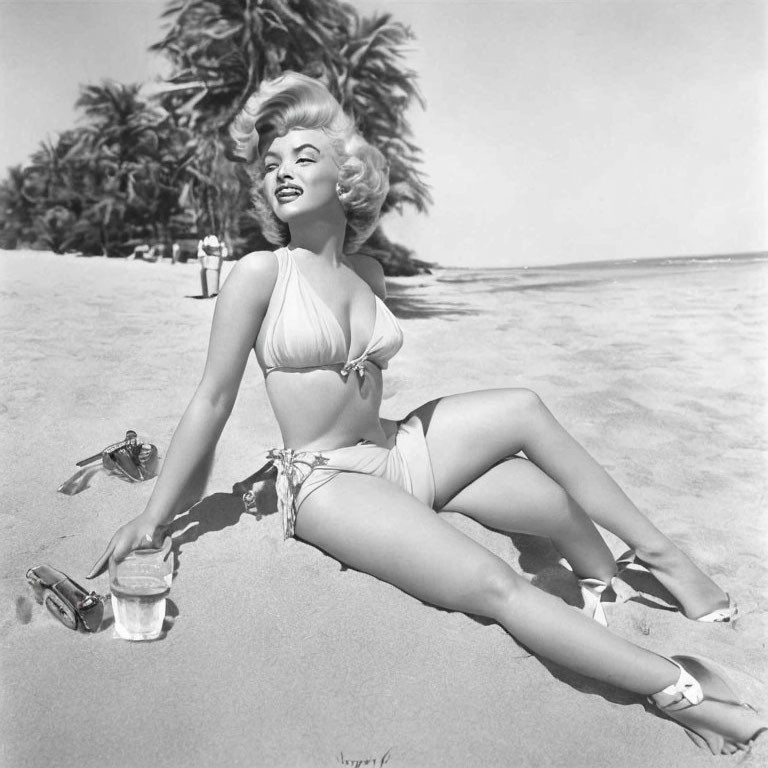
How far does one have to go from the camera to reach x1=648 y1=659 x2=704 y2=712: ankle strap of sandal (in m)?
1.83

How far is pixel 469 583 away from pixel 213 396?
2.39 feet

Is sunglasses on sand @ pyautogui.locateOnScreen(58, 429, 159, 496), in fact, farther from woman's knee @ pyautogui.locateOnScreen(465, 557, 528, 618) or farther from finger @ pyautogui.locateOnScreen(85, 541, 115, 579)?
woman's knee @ pyautogui.locateOnScreen(465, 557, 528, 618)

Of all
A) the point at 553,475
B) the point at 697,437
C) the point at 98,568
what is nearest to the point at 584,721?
the point at 553,475

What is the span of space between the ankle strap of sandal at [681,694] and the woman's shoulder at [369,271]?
120 cm

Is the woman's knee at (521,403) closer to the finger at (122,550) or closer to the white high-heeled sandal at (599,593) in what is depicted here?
the white high-heeled sandal at (599,593)

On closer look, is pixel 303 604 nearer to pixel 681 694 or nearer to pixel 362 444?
pixel 362 444

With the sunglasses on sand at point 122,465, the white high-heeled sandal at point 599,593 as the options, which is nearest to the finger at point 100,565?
the sunglasses on sand at point 122,465

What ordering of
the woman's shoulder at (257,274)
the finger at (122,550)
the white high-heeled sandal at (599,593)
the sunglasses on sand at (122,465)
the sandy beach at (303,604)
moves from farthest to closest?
the sunglasses on sand at (122,465) → the white high-heeled sandal at (599,593) → the woman's shoulder at (257,274) → the finger at (122,550) → the sandy beach at (303,604)

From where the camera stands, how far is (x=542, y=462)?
2.22 metres

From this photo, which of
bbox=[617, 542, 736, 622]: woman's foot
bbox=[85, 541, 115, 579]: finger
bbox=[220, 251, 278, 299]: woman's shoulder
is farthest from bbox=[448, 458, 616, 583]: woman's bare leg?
bbox=[85, 541, 115, 579]: finger

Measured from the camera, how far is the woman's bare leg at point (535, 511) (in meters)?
2.18

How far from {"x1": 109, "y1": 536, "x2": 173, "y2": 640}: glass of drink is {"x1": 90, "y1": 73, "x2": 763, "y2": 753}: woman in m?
0.05

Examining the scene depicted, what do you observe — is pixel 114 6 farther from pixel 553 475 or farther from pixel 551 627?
pixel 551 627

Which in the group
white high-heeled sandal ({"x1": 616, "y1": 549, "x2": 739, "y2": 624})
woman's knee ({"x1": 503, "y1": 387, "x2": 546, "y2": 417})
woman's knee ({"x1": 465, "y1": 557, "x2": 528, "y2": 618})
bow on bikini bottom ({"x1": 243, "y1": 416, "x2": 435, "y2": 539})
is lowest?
white high-heeled sandal ({"x1": 616, "y1": 549, "x2": 739, "y2": 624})
